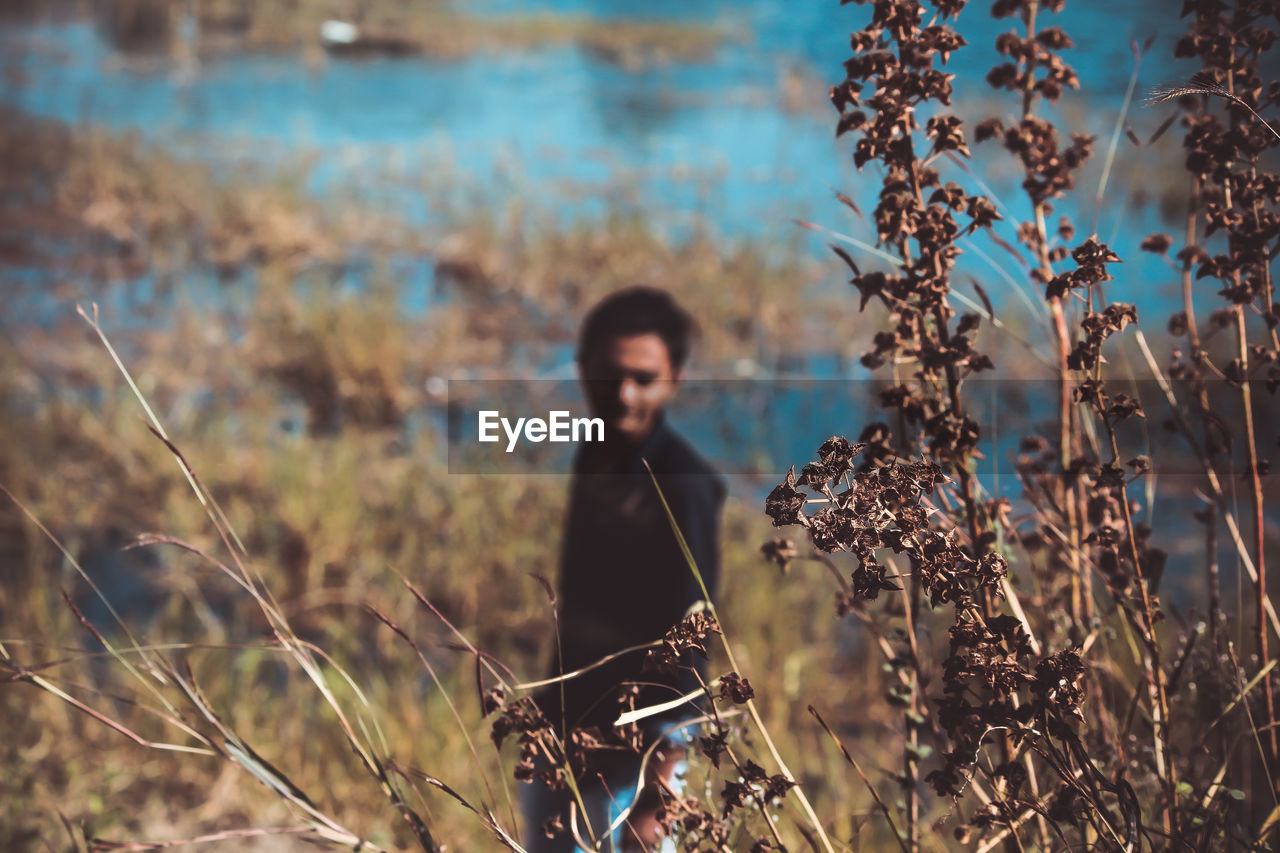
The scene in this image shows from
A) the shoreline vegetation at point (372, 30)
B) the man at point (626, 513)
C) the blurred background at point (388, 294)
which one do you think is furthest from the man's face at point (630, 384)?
the shoreline vegetation at point (372, 30)

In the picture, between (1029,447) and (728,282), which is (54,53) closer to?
(728,282)

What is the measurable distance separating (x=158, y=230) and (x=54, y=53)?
2.12 meters

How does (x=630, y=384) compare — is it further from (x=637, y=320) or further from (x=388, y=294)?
(x=388, y=294)

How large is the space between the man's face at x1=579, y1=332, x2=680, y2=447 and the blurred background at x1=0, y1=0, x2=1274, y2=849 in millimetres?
407

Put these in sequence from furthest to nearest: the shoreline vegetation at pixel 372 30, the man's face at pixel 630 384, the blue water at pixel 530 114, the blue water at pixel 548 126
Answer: the shoreline vegetation at pixel 372 30
the blue water at pixel 530 114
the blue water at pixel 548 126
the man's face at pixel 630 384

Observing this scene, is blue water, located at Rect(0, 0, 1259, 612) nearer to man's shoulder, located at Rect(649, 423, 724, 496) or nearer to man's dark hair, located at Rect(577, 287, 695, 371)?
man's dark hair, located at Rect(577, 287, 695, 371)

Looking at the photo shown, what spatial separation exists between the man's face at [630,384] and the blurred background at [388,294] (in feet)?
1.34

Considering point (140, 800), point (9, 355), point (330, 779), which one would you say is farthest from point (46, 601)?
point (9, 355)

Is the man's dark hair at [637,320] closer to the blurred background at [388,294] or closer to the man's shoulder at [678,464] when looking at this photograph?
the man's shoulder at [678,464]

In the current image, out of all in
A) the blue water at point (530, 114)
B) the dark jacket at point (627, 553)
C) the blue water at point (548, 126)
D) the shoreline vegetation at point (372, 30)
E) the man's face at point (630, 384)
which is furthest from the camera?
the shoreline vegetation at point (372, 30)

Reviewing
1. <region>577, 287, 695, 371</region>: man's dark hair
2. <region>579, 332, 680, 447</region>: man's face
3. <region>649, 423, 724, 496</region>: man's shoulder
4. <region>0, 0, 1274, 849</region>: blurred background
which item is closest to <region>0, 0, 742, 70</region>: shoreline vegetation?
<region>0, 0, 1274, 849</region>: blurred background

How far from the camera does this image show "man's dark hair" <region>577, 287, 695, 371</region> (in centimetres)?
215

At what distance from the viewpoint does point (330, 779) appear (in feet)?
8.09

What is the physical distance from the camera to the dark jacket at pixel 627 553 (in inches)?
75.9
